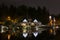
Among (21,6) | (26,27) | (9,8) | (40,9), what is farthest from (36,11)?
(26,27)

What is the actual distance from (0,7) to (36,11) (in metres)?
6.92

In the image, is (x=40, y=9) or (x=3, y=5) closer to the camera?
(x=40, y=9)

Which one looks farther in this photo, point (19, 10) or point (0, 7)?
point (0, 7)

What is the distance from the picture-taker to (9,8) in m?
34.4

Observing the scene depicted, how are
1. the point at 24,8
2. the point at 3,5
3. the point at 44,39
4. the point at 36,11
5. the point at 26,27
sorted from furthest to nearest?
the point at 3,5 → the point at 24,8 → the point at 36,11 → the point at 26,27 → the point at 44,39

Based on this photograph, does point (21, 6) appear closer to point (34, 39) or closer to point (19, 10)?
point (19, 10)

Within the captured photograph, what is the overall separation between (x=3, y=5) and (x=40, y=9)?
7.06 meters

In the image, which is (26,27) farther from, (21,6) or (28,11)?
(21,6)

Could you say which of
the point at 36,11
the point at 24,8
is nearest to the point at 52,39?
the point at 36,11

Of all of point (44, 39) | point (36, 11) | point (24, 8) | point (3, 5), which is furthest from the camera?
point (3, 5)

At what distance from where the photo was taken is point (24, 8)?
103 feet

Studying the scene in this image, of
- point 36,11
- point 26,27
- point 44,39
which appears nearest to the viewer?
point 44,39

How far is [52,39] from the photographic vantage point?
25.3ft

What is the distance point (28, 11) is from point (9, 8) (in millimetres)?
5125
